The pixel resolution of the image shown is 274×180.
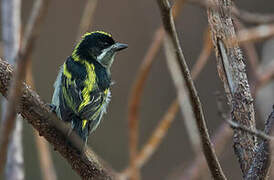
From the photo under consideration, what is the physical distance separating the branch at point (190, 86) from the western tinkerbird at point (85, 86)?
1227mm

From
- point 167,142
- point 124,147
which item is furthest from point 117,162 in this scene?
point 167,142

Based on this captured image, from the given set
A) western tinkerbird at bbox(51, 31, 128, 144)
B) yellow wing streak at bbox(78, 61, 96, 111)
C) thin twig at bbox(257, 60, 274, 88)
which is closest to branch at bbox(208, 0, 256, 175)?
thin twig at bbox(257, 60, 274, 88)

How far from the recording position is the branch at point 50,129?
263 cm

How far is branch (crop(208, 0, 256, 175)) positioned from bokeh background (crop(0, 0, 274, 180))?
17.8 feet

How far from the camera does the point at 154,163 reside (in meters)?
8.09

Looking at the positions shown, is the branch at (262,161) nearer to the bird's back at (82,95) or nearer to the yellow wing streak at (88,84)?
the bird's back at (82,95)

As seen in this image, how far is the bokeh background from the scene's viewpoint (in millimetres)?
8078

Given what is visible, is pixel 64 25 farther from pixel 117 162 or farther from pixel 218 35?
pixel 218 35

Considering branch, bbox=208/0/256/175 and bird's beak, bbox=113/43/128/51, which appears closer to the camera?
branch, bbox=208/0/256/175

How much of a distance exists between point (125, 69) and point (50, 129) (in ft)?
19.5

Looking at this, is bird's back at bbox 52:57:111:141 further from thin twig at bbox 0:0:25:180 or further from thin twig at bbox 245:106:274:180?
thin twig at bbox 245:106:274:180

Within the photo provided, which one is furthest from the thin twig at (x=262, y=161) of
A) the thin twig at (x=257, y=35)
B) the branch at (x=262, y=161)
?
the thin twig at (x=257, y=35)

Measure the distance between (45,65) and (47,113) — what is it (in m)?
5.98

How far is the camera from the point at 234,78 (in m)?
2.57
